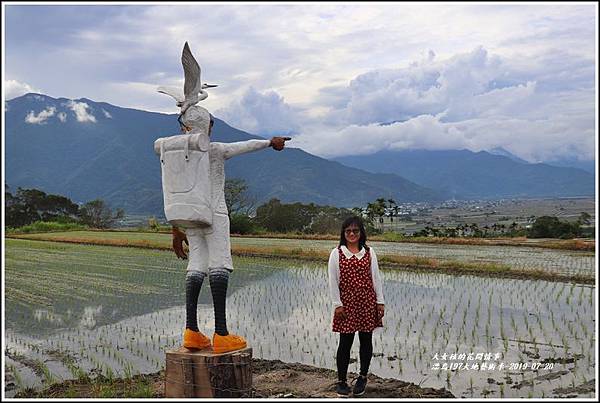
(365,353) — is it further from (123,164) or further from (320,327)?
(123,164)

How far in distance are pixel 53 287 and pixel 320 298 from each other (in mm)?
4667

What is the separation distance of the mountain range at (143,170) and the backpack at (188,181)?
5249 cm

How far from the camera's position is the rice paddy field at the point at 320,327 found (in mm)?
4770

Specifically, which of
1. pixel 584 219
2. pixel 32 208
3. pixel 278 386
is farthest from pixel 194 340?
pixel 32 208

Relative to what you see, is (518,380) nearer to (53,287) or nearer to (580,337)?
(580,337)

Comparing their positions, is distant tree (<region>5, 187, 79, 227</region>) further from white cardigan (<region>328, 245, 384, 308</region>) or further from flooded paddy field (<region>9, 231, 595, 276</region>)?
white cardigan (<region>328, 245, 384, 308</region>)

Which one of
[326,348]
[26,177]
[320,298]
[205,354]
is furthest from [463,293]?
[26,177]

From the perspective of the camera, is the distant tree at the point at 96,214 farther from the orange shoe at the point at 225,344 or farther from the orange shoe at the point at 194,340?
the orange shoe at the point at 225,344

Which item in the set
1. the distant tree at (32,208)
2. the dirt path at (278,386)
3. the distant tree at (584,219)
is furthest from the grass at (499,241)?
the distant tree at (32,208)

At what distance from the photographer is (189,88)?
465 cm

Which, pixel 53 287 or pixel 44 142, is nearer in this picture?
pixel 53 287

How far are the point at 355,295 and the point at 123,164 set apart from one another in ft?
349

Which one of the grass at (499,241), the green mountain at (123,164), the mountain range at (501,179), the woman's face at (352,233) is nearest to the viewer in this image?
the woman's face at (352,233)

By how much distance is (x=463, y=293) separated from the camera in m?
8.16
